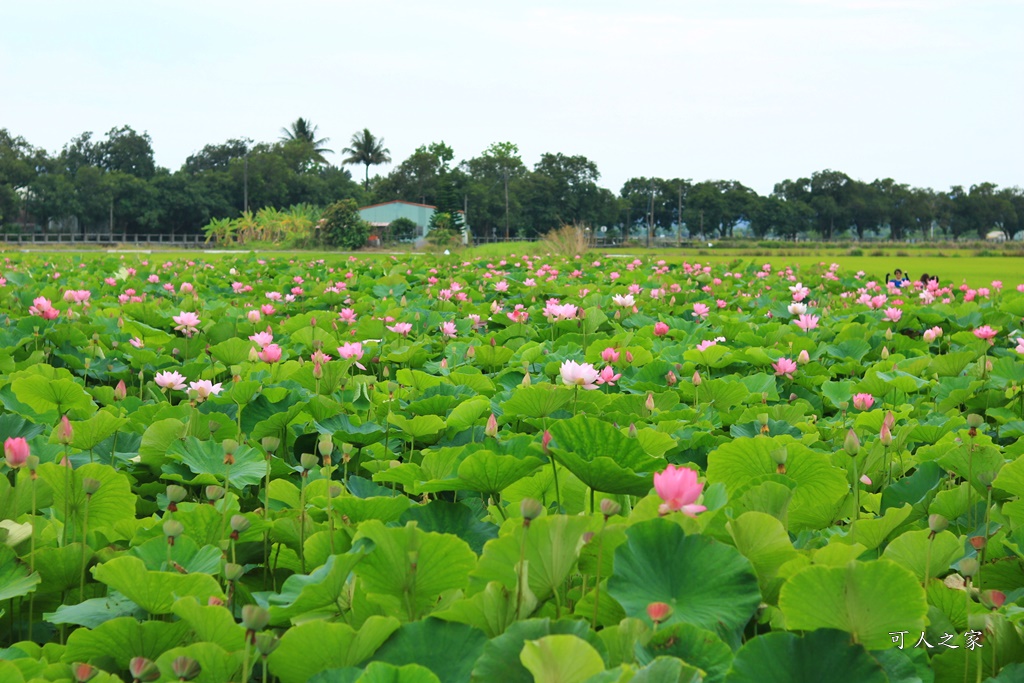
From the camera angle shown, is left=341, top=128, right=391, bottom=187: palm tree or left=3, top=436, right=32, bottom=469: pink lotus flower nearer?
left=3, top=436, right=32, bottom=469: pink lotus flower

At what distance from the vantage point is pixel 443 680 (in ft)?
2.22

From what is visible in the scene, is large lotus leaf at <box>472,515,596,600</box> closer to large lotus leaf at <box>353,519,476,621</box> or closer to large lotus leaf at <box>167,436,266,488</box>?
large lotus leaf at <box>353,519,476,621</box>

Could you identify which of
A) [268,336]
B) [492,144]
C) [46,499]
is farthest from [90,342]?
[492,144]

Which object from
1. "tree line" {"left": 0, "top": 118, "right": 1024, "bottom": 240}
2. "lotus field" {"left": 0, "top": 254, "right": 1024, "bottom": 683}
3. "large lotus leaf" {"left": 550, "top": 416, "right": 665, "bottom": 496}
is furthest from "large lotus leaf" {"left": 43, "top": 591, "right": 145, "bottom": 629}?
"tree line" {"left": 0, "top": 118, "right": 1024, "bottom": 240}

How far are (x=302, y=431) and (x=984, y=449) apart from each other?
46.6 inches

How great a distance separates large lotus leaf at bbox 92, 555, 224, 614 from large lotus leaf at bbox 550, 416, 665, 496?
37 cm

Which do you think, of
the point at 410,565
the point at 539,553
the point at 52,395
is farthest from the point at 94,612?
the point at 52,395

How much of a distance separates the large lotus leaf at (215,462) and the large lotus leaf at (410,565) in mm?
510

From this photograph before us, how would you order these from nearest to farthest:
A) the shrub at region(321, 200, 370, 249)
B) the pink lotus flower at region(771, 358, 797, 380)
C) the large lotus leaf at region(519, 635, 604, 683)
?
the large lotus leaf at region(519, 635, 604, 683)
the pink lotus flower at region(771, 358, 797, 380)
the shrub at region(321, 200, 370, 249)

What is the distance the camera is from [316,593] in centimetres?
75

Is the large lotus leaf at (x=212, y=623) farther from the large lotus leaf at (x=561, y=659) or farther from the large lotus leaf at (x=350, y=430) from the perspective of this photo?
the large lotus leaf at (x=350, y=430)

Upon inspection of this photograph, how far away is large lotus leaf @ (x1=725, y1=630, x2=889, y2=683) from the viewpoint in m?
0.62

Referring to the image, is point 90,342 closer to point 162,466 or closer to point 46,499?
point 162,466

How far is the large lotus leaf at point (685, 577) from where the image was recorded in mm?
735
